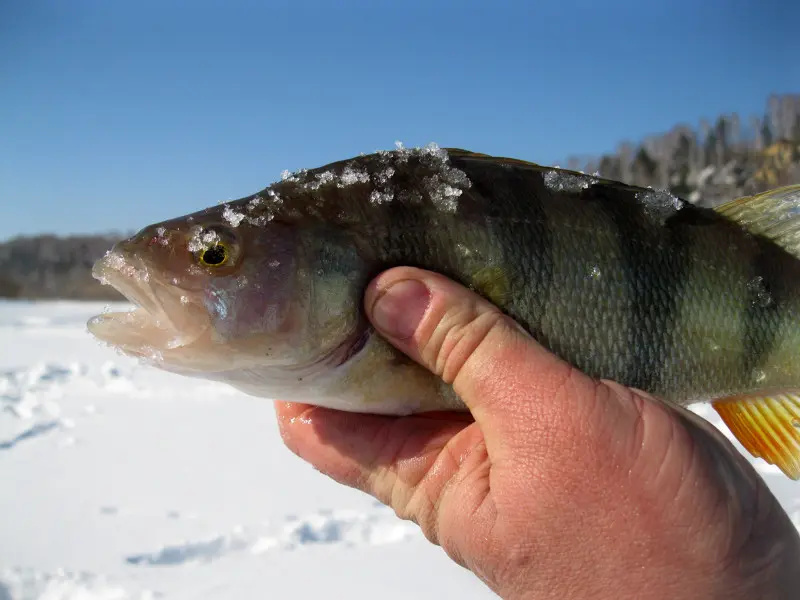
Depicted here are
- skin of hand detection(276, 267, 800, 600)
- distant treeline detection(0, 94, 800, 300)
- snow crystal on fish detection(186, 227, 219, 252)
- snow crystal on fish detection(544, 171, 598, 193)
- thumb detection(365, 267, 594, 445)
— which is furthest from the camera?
distant treeline detection(0, 94, 800, 300)

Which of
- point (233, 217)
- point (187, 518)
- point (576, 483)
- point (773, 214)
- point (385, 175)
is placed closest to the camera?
point (576, 483)

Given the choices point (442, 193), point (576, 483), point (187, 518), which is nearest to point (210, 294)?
point (442, 193)

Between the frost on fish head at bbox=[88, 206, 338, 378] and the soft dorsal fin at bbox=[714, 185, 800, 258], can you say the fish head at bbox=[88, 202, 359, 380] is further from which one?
the soft dorsal fin at bbox=[714, 185, 800, 258]

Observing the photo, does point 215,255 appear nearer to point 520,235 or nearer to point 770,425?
point 520,235

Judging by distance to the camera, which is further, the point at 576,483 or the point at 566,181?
the point at 566,181

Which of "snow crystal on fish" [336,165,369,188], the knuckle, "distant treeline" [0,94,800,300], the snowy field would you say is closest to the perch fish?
"snow crystal on fish" [336,165,369,188]

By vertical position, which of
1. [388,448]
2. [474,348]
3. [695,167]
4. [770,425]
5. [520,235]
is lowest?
[388,448]
